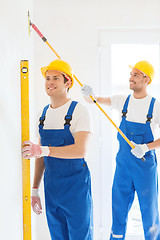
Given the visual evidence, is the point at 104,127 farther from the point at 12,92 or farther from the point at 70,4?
the point at 12,92

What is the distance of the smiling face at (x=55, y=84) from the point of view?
1985mm

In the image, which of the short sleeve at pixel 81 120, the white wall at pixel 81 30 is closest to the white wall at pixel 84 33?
the white wall at pixel 81 30

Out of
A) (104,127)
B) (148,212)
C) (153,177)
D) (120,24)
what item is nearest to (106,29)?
(120,24)

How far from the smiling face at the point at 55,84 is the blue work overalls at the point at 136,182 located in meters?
0.86

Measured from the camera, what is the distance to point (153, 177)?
2549 mm

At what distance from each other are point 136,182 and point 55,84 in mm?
1153

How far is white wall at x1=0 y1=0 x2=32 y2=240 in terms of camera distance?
4.14 ft

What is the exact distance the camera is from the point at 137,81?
8.90 ft

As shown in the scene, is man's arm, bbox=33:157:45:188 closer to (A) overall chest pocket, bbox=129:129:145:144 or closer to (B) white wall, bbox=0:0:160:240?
(A) overall chest pocket, bbox=129:129:145:144

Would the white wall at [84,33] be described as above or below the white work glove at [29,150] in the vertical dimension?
above

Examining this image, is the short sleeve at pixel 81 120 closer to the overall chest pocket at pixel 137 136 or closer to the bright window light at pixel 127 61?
the overall chest pocket at pixel 137 136

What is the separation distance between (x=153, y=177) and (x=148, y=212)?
0.30m

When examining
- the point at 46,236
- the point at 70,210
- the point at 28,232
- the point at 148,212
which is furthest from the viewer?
the point at 46,236

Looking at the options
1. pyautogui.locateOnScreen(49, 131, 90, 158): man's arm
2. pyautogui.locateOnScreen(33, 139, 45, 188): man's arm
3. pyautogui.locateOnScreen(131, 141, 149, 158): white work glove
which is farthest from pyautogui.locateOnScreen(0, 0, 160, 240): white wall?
pyautogui.locateOnScreen(49, 131, 90, 158): man's arm
